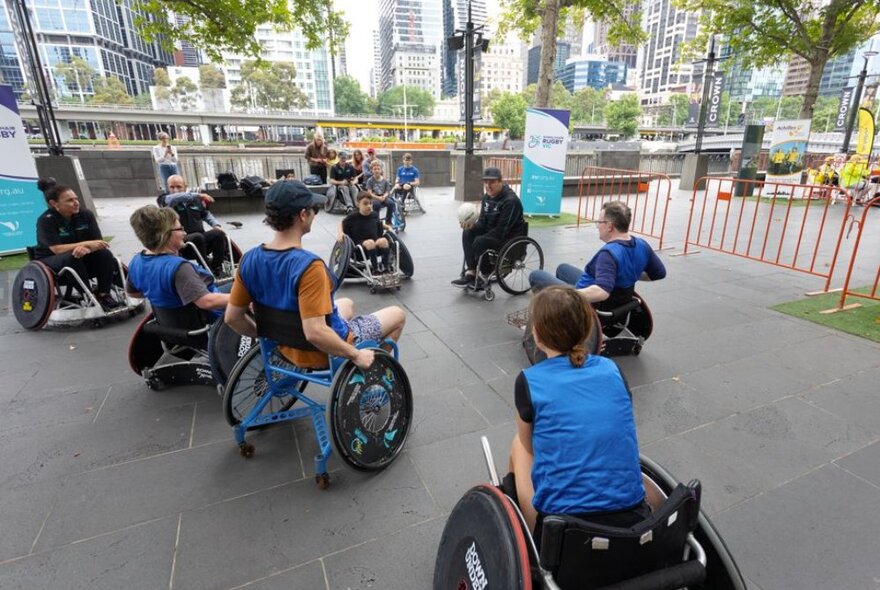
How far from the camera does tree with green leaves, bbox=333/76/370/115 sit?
346 feet

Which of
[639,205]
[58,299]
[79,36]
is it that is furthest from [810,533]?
[79,36]

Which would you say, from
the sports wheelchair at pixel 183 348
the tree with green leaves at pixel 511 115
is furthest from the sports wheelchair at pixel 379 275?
the tree with green leaves at pixel 511 115

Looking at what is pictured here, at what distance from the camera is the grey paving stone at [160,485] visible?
2.31m

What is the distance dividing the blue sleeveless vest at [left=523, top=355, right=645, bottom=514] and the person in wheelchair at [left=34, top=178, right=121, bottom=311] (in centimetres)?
516

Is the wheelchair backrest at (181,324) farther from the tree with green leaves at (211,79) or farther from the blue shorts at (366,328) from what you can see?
the tree with green leaves at (211,79)

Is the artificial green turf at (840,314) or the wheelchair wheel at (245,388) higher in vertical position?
the wheelchair wheel at (245,388)

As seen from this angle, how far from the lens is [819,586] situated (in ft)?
6.36

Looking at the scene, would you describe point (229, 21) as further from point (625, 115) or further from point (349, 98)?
point (349, 98)

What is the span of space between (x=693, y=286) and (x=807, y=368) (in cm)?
237

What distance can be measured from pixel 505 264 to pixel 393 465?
132 inches

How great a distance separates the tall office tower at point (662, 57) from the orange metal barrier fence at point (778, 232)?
304 feet

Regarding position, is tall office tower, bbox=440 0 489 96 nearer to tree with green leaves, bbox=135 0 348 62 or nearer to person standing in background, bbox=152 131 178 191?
tree with green leaves, bbox=135 0 348 62

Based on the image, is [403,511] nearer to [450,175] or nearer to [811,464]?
[811,464]

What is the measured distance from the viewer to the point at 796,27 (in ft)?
47.8
